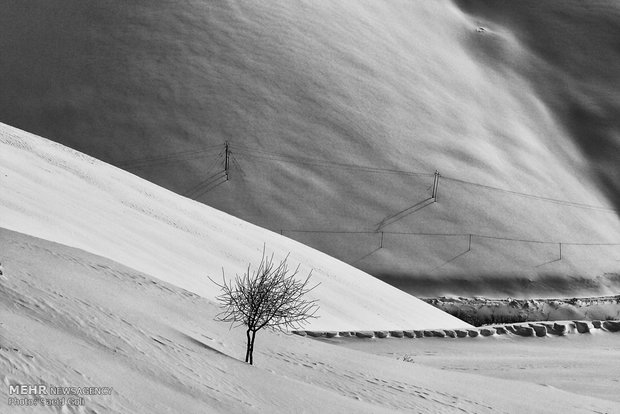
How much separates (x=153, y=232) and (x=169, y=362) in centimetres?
796

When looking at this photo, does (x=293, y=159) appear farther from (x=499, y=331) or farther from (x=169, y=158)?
(x=499, y=331)

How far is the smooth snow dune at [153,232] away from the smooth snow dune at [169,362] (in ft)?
7.21

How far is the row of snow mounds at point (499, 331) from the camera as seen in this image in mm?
13791

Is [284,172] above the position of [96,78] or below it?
below

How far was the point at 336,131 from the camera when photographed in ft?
104

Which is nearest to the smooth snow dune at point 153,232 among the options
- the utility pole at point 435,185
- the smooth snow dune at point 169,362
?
the smooth snow dune at point 169,362

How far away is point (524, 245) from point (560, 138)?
9.17 metres

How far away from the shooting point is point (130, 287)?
9477mm

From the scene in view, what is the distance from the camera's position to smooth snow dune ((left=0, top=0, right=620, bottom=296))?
29594 millimetres

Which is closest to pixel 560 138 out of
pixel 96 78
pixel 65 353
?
pixel 96 78

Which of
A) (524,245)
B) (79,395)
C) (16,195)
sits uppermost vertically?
(524,245)

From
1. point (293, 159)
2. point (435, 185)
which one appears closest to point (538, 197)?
point (435, 185)

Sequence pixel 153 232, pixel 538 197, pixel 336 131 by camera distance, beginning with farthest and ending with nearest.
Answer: pixel 538 197 → pixel 336 131 → pixel 153 232

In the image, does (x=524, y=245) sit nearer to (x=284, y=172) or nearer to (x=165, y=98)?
(x=284, y=172)
